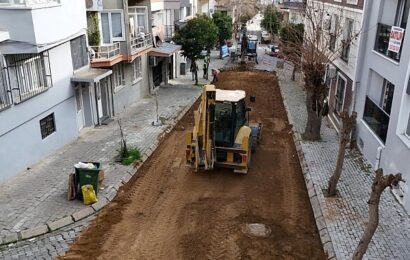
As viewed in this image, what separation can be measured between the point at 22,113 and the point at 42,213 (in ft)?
12.8

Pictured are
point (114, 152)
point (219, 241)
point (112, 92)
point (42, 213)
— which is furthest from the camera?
point (112, 92)

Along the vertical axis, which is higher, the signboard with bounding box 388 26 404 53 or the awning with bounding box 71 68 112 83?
the signboard with bounding box 388 26 404 53

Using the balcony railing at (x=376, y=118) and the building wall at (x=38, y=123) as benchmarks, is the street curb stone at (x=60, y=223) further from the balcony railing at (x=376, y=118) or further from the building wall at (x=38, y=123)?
the balcony railing at (x=376, y=118)

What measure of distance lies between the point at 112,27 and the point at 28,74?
22.8 ft

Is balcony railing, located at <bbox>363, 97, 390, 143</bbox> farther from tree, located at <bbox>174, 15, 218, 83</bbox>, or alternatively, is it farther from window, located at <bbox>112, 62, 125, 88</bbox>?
tree, located at <bbox>174, 15, 218, 83</bbox>

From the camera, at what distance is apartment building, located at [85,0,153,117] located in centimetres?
1820

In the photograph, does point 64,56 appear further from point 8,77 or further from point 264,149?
point 264,149

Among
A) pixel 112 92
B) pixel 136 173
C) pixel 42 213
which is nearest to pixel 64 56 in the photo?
pixel 112 92

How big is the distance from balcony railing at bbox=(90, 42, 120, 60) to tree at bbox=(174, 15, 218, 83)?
7.99 metres

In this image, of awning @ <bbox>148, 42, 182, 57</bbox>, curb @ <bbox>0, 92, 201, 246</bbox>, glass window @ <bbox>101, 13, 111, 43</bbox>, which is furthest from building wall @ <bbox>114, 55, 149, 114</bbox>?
curb @ <bbox>0, 92, 201, 246</bbox>

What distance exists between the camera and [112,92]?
772 inches

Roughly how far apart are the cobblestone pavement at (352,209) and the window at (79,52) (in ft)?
33.2

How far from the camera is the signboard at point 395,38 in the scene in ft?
40.1

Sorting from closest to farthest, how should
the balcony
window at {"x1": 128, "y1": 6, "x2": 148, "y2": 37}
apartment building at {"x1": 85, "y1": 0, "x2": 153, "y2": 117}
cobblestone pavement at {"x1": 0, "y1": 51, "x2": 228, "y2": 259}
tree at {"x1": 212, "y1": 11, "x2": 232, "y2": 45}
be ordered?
cobblestone pavement at {"x1": 0, "y1": 51, "x2": 228, "y2": 259} → the balcony → apartment building at {"x1": 85, "y1": 0, "x2": 153, "y2": 117} → window at {"x1": 128, "y1": 6, "x2": 148, "y2": 37} → tree at {"x1": 212, "y1": 11, "x2": 232, "y2": 45}
